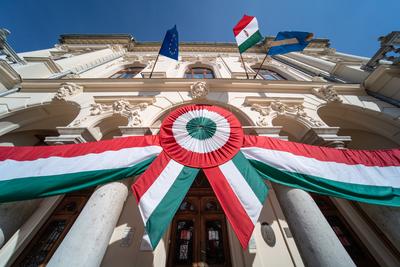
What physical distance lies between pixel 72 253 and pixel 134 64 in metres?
12.9

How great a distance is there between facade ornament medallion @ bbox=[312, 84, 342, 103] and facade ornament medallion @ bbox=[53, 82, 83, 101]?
1025 cm

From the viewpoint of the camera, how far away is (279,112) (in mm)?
5738

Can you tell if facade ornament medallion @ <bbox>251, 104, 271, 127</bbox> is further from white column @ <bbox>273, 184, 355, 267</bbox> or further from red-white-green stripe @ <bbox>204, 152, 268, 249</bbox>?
white column @ <bbox>273, 184, 355, 267</bbox>

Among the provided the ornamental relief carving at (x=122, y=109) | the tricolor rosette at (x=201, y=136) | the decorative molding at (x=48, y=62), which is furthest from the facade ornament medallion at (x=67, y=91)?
the tricolor rosette at (x=201, y=136)

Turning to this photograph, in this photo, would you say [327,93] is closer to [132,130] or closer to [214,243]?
[214,243]

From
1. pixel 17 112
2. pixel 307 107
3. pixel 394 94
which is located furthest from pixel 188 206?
pixel 394 94

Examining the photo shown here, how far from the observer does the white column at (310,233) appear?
234 cm

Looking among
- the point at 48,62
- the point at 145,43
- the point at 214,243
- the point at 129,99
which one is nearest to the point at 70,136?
the point at 129,99

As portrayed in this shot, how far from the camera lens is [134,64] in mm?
Answer: 12219

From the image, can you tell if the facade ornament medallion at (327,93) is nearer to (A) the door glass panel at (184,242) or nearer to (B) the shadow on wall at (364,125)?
(B) the shadow on wall at (364,125)

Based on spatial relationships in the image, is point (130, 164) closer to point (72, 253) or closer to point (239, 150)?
point (72, 253)

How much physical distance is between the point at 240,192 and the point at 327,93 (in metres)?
6.48

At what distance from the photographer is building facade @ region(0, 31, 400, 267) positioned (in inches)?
113

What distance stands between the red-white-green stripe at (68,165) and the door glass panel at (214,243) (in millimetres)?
2982
